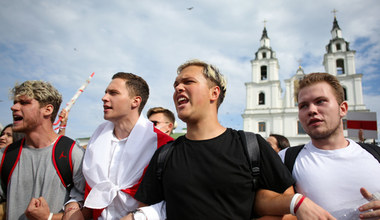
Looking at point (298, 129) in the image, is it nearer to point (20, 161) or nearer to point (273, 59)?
point (273, 59)

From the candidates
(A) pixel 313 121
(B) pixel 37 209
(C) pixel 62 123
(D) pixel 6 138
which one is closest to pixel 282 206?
(A) pixel 313 121

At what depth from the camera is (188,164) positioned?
69.8 inches

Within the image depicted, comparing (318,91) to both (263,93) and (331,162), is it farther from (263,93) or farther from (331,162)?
(263,93)

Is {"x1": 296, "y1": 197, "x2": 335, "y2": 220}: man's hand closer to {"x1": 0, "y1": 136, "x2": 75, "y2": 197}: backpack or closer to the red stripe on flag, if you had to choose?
{"x1": 0, "y1": 136, "x2": 75, "y2": 197}: backpack

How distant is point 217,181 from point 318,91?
1.22 m

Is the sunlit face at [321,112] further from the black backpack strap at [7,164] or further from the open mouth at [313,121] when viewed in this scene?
the black backpack strap at [7,164]

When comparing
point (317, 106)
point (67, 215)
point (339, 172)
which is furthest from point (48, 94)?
point (339, 172)

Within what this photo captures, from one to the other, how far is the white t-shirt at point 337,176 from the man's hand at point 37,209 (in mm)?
2355

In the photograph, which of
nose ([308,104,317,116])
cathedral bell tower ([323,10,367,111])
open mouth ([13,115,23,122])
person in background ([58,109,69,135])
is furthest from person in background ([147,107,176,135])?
cathedral bell tower ([323,10,367,111])

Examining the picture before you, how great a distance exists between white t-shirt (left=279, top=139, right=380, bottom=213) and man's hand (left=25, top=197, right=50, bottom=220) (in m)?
2.35

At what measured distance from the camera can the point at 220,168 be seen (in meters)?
1.68

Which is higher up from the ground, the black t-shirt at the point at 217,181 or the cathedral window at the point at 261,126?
the cathedral window at the point at 261,126

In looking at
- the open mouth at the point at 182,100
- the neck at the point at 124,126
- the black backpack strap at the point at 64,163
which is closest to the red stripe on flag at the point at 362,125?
the open mouth at the point at 182,100

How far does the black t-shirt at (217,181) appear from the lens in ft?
5.32
